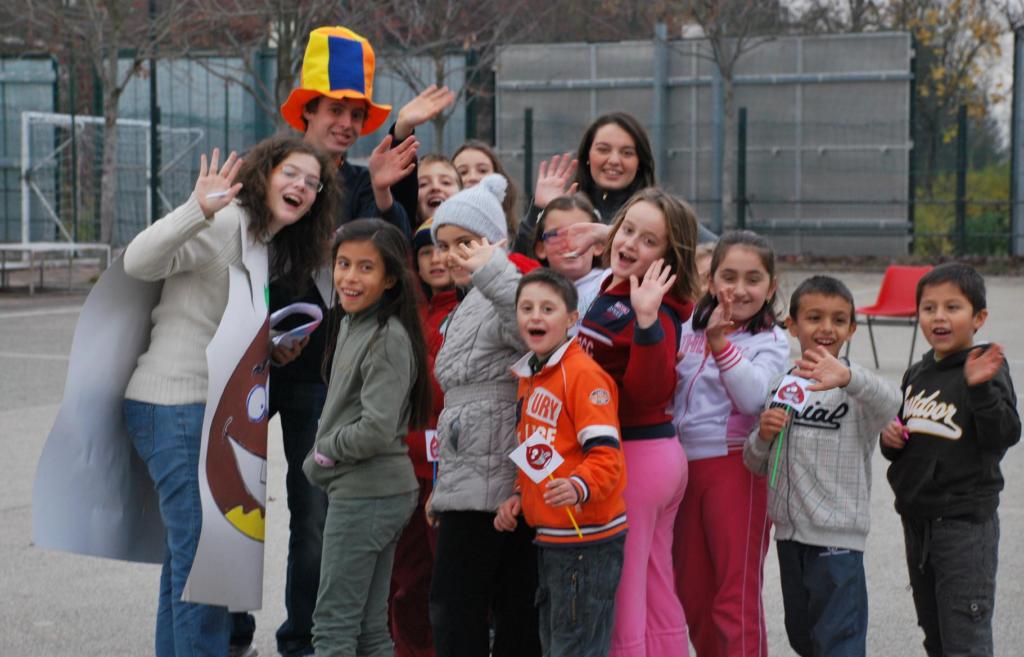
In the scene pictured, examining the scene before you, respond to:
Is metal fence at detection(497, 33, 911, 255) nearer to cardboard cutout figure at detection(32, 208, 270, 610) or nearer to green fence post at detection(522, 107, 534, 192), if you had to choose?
green fence post at detection(522, 107, 534, 192)

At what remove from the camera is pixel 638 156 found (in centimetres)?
461

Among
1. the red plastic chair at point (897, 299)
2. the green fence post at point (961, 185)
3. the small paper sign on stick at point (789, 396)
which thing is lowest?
the small paper sign on stick at point (789, 396)

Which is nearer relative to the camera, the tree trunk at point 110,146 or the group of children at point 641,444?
the group of children at point 641,444

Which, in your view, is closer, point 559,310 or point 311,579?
point 559,310

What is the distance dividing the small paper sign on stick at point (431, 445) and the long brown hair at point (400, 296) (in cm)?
11

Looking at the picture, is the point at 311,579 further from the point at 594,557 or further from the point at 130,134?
the point at 130,134

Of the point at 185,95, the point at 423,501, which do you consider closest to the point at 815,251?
the point at 185,95

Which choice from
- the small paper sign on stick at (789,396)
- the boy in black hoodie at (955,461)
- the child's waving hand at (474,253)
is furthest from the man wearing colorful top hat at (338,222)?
the boy in black hoodie at (955,461)

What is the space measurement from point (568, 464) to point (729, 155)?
1937 cm

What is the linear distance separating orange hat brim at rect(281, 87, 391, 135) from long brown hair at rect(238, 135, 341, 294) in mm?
282

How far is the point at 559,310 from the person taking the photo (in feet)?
11.7

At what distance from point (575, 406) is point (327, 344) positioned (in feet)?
3.47

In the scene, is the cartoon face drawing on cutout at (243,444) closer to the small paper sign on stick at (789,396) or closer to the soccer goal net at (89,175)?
the small paper sign on stick at (789,396)

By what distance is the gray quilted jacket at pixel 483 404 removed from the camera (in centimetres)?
367
